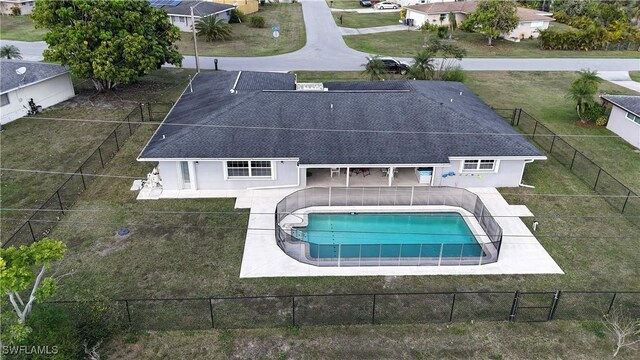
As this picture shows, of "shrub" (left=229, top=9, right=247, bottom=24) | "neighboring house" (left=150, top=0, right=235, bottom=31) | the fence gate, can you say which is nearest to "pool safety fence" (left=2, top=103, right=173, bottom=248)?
the fence gate

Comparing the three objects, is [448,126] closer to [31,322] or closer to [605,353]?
[605,353]

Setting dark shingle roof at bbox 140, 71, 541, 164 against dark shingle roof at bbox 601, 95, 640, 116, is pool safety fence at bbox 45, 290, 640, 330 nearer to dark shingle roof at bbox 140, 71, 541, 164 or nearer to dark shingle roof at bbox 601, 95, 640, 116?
dark shingle roof at bbox 140, 71, 541, 164

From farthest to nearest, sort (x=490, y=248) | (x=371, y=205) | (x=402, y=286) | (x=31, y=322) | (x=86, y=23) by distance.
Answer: (x=86, y=23), (x=371, y=205), (x=490, y=248), (x=402, y=286), (x=31, y=322)

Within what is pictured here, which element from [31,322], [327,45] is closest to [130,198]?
[31,322]

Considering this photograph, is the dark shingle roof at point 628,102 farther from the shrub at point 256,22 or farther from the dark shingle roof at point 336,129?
the shrub at point 256,22

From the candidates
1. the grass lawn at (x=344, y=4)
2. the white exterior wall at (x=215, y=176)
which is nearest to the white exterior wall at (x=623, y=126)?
the white exterior wall at (x=215, y=176)

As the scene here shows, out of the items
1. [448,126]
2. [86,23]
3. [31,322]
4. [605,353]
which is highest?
[86,23]
